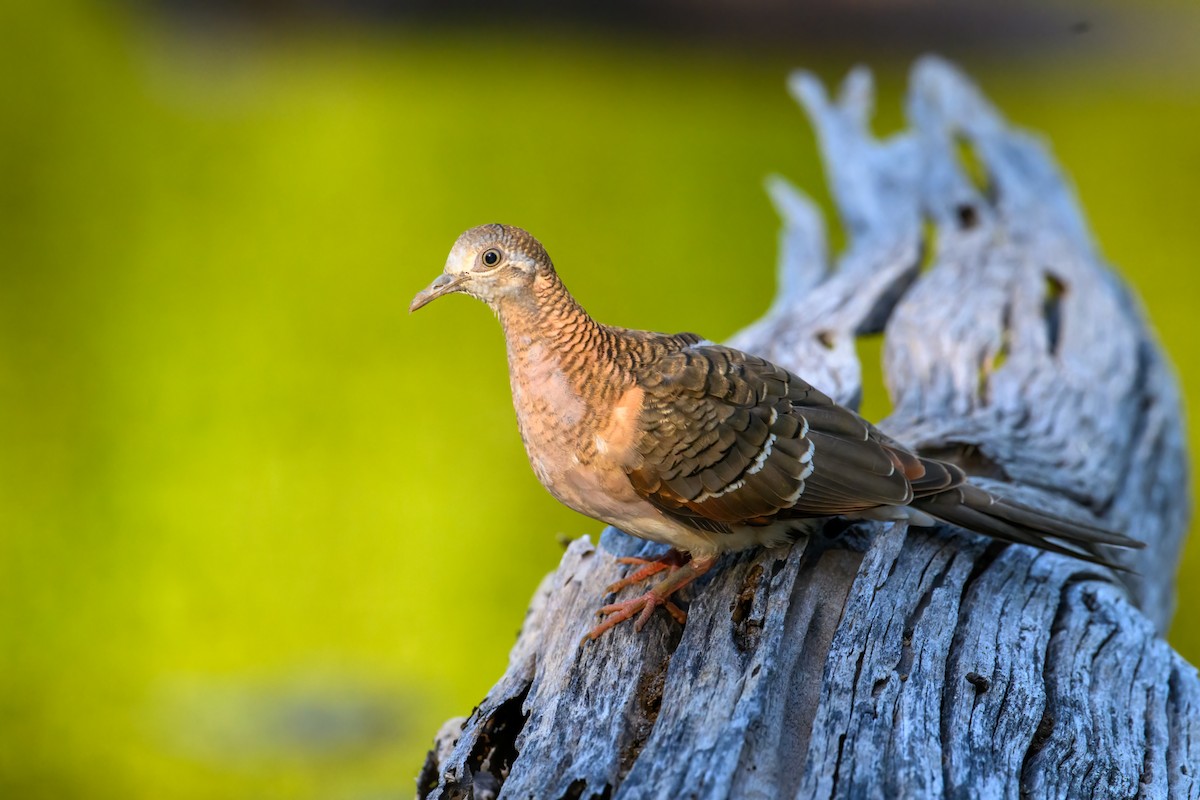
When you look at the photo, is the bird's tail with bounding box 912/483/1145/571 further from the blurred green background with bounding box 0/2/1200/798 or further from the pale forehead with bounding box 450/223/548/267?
the blurred green background with bounding box 0/2/1200/798

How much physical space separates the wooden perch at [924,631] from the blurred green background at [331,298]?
1.77m

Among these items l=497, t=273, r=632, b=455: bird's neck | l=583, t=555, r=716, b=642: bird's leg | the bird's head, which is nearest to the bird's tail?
l=583, t=555, r=716, b=642: bird's leg

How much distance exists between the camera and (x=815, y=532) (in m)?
2.44

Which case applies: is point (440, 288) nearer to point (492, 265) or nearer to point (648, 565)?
point (492, 265)

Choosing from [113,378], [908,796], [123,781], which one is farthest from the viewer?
[113,378]

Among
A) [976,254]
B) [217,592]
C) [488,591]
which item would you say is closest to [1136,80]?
[976,254]

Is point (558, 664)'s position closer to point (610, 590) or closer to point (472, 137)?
point (610, 590)

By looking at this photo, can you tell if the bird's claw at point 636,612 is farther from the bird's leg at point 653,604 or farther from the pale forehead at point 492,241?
the pale forehead at point 492,241

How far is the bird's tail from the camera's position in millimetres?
2398

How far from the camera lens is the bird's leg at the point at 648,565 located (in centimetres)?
234

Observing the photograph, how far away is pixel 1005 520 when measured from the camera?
7.95 ft

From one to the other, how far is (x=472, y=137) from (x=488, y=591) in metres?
3.79

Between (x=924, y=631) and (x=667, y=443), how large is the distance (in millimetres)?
559

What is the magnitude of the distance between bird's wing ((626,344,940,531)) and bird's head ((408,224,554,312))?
11.3 inches
